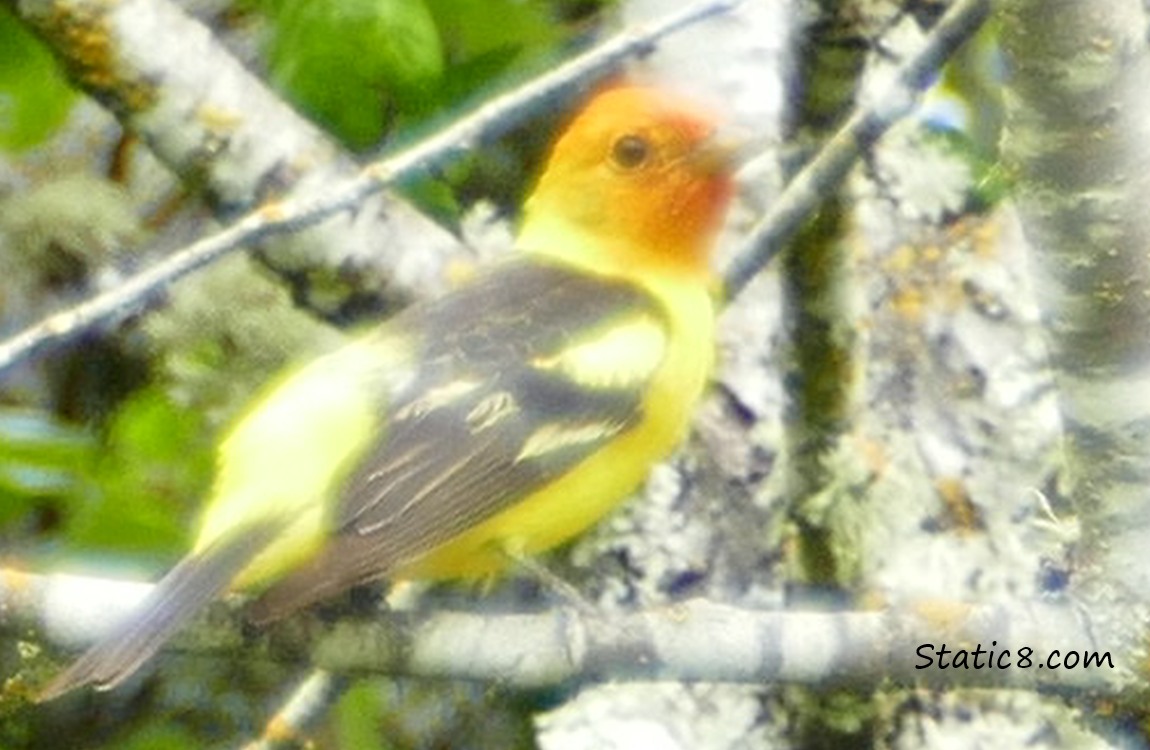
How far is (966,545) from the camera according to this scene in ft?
16.3

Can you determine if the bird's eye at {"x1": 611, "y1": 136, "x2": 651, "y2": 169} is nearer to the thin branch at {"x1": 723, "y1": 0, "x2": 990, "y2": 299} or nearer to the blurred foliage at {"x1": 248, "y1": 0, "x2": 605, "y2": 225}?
the thin branch at {"x1": 723, "y1": 0, "x2": 990, "y2": 299}

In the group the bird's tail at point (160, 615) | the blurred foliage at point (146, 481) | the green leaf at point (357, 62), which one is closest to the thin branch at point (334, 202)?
the bird's tail at point (160, 615)

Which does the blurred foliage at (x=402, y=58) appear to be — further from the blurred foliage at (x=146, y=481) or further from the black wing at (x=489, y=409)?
the blurred foliage at (x=146, y=481)

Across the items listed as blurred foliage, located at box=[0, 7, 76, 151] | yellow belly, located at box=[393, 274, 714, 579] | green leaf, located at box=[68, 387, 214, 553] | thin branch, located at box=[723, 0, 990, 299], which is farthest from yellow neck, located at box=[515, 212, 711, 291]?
blurred foliage, located at box=[0, 7, 76, 151]

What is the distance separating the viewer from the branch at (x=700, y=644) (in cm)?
351

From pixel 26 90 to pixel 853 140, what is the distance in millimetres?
1647

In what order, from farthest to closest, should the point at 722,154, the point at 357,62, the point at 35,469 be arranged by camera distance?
the point at 35,469 → the point at 357,62 → the point at 722,154

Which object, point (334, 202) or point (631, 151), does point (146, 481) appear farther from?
point (334, 202)

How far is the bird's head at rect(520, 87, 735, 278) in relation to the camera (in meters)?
4.46

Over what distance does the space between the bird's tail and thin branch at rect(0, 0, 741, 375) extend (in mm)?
336

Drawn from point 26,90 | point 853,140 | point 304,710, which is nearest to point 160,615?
point 304,710

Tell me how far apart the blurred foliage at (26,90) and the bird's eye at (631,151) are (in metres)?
1.11

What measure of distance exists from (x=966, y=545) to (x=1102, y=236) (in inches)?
72.2

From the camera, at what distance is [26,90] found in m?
5.00
